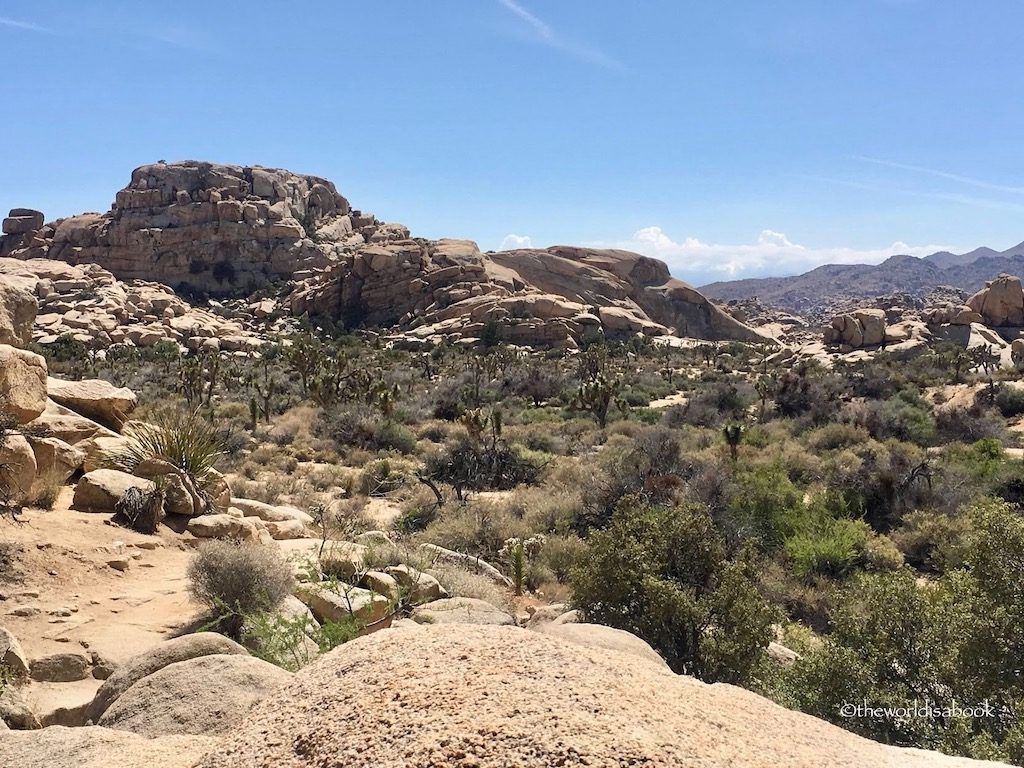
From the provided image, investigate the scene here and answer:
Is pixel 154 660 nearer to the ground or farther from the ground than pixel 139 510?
farther from the ground

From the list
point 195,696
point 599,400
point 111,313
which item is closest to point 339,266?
point 111,313

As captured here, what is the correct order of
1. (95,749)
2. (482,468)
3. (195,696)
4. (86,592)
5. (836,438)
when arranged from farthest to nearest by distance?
(836,438) → (482,468) → (86,592) → (195,696) → (95,749)

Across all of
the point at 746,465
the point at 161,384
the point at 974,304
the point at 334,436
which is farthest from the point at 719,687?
the point at 974,304

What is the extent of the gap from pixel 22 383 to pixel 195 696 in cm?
691

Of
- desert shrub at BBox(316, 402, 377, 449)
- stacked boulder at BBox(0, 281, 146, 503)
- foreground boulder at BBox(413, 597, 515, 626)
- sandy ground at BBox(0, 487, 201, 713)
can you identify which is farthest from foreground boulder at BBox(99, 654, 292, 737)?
desert shrub at BBox(316, 402, 377, 449)

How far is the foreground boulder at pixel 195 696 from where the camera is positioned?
11.9 ft

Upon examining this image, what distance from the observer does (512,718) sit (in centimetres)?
231

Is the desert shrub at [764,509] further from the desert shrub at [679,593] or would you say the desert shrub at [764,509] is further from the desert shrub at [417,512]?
the desert shrub at [417,512]

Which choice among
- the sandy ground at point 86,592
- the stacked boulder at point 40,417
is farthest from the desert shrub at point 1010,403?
the stacked boulder at point 40,417

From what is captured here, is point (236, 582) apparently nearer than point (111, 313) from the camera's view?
Yes

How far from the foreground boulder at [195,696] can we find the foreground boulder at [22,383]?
19.1ft

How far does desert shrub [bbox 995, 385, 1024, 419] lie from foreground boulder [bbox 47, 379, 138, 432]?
25.6 metres

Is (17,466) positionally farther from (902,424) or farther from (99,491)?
(902,424)

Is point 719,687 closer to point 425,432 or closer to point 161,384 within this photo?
point 425,432
